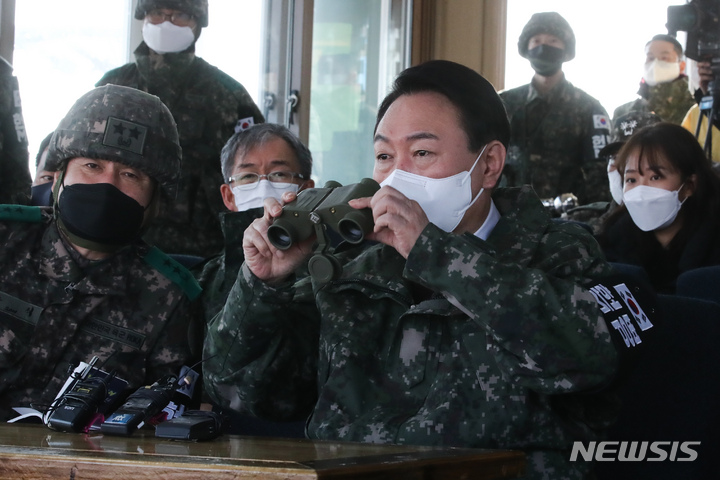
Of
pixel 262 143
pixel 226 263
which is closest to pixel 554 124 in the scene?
pixel 262 143

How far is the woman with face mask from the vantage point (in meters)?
3.33

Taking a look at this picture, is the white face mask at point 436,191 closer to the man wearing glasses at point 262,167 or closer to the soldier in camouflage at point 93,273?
the soldier in camouflage at point 93,273

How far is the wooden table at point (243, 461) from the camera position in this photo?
955 mm

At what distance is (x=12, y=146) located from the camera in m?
3.24

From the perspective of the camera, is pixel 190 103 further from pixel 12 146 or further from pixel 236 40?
pixel 236 40

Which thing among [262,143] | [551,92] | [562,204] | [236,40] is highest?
[236,40]

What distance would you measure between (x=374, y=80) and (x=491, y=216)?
533 cm

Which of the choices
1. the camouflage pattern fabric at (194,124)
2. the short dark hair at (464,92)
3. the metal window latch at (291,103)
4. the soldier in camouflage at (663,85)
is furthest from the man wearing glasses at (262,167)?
the soldier in camouflage at (663,85)

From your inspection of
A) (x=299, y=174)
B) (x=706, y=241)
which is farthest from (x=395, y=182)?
(x=706, y=241)

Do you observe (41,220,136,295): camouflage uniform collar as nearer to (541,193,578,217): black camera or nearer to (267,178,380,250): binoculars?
(267,178,380,250): binoculars

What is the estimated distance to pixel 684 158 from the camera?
11.0 feet

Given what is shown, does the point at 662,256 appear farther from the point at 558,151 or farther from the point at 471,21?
the point at 471,21

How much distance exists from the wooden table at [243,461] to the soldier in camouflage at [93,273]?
76cm

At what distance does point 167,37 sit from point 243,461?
3.07m
